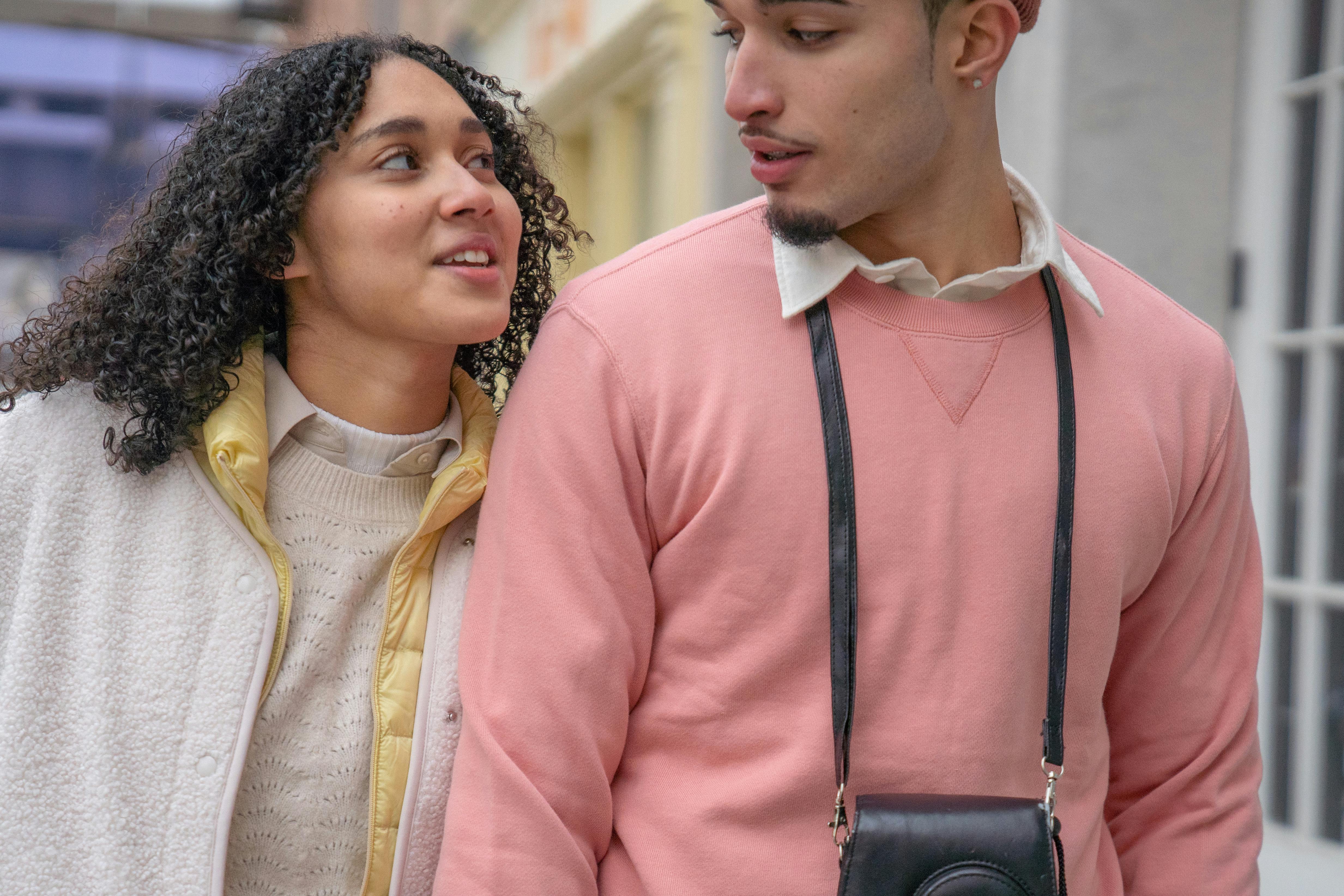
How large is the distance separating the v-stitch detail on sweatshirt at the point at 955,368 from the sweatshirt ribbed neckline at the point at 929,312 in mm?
13

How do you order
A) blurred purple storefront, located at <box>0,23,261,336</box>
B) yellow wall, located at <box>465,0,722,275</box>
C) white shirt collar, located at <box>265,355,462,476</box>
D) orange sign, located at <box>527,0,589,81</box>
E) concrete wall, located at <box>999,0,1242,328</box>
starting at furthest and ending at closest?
blurred purple storefront, located at <box>0,23,261,336</box>
orange sign, located at <box>527,0,589,81</box>
yellow wall, located at <box>465,0,722,275</box>
concrete wall, located at <box>999,0,1242,328</box>
white shirt collar, located at <box>265,355,462,476</box>

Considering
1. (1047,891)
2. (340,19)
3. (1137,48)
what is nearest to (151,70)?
(340,19)

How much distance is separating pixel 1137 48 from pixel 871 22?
A: 2.29m

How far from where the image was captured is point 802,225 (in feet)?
6.00

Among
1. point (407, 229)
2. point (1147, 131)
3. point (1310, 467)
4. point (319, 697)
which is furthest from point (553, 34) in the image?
point (319, 697)

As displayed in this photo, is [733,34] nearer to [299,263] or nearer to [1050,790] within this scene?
[299,263]

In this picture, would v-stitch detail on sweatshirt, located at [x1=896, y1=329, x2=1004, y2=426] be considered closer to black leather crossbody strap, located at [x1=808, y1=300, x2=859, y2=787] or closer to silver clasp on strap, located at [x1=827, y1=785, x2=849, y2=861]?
black leather crossbody strap, located at [x1=808, y1=300, x2=859, y2=787]

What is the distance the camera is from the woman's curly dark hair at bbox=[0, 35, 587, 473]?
1.89 meters

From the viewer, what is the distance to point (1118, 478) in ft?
6.14

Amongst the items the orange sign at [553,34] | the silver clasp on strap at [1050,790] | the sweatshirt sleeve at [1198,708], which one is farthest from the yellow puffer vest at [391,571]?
the orange sign at [553,34]

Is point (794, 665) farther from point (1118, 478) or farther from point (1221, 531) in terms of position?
point (1221, 531)

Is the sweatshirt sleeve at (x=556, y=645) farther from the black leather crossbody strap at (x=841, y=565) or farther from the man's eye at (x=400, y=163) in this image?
the man's eye at (x=400, y=163)

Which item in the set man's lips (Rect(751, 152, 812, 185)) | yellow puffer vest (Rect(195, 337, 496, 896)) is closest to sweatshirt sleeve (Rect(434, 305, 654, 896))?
yellow puffer vest (Rect(195, 337, 496, 896))

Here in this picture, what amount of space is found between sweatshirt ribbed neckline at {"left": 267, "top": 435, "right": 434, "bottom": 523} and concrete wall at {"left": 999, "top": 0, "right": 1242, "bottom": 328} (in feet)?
7.98
